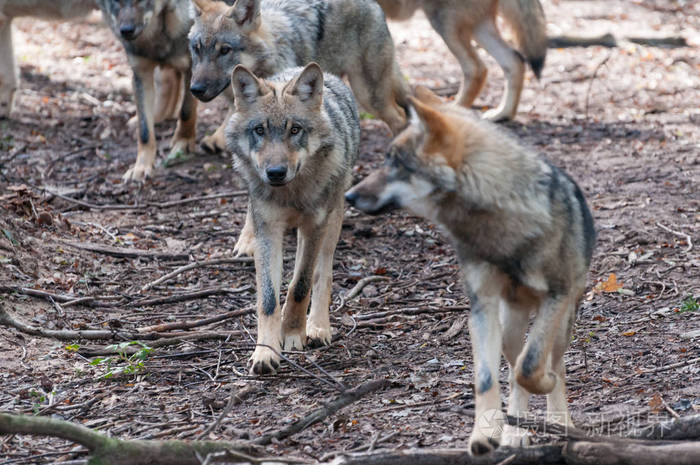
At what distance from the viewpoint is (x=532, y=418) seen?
166 inches

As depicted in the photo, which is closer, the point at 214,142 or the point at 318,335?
the point at 318,335

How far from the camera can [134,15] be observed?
30.1 ft

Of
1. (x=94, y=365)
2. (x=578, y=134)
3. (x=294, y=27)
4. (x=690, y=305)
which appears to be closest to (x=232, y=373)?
(x=94, y=365)

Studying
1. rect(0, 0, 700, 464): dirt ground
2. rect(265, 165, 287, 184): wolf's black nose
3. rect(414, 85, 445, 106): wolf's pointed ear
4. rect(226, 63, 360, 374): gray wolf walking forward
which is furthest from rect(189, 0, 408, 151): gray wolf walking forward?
rect(414, 85, 445, 106): wolf's pointed ear

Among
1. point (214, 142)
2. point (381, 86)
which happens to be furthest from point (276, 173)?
point (214, 142)

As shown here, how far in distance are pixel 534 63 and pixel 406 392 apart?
21.7 feet

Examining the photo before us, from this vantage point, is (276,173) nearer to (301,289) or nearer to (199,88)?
(301,289)

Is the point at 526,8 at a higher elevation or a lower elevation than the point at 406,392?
higher

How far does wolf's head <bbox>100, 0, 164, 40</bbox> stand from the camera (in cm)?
914

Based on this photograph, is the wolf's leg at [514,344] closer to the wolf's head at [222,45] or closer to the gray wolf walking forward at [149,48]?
the wolf's head at [222,45]

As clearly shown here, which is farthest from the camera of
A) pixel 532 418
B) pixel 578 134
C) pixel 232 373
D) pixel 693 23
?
pixel 693 23

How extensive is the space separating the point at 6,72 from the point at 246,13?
4993mm

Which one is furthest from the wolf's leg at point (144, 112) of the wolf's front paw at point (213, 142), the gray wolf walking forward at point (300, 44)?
the gray wolf walking forward at point (300, 44)

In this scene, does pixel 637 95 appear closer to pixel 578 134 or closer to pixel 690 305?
pixel 578 134
